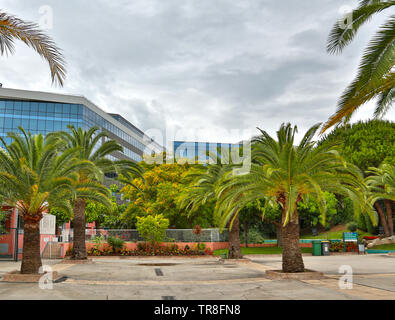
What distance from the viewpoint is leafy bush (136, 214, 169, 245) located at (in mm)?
30156

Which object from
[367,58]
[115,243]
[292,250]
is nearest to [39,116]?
[115,243]

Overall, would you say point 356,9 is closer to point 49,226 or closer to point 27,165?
point 27,165

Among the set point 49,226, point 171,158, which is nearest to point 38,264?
point 49,226

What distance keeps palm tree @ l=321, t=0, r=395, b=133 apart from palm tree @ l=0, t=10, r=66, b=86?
7194 mm

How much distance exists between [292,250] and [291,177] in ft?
10.5

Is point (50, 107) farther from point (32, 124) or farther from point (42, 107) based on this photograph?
point (32, 124)

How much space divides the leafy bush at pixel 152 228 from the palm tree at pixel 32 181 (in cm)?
1364

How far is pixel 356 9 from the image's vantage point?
10.3 m

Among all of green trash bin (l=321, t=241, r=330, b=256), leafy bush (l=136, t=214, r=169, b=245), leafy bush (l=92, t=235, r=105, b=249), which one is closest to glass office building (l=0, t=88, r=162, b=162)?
leafy bush (l=92, t=235, r=105, b=249)

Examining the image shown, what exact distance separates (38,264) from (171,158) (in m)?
29.3

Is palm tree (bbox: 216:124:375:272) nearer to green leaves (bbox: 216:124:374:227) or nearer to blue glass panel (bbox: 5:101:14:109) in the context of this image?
green leaves (bbox: 216:124:374:227)

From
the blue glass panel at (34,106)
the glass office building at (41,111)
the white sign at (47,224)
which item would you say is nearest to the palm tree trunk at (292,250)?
the white sign at (47,224)
